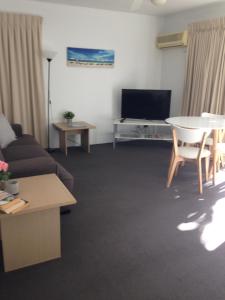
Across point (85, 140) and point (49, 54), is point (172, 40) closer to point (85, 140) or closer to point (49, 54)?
point (49, 54)

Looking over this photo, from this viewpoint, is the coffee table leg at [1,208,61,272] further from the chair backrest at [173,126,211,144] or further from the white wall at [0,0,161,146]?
the white wall at [0,0,161,146]

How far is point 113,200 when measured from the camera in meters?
3.16

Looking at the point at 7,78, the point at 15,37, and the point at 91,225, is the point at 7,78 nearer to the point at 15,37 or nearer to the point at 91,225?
the point at 15,37

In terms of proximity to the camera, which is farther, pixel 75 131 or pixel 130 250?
pixel 75 131

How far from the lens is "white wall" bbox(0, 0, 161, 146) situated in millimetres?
4695

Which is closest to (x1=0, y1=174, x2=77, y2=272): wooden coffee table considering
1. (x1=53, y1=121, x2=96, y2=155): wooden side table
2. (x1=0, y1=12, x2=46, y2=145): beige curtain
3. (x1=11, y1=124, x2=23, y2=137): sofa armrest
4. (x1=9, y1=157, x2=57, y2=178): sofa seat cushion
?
(x1=9, y1=157, x2=57, y2=178): sofa seat cushion

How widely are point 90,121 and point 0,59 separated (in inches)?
78.6

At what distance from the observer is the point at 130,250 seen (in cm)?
225

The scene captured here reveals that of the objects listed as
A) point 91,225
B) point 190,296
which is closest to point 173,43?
point 91,225

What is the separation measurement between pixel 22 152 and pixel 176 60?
3.82 meters

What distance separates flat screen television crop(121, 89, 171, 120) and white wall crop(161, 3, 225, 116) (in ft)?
1.58

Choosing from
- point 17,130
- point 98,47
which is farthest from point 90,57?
point 17,130

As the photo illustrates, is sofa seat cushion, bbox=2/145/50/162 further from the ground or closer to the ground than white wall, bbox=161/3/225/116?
closer to the ground

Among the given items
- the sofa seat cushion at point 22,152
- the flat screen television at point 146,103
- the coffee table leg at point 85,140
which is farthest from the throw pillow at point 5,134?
the flat screen television at point 146,103
